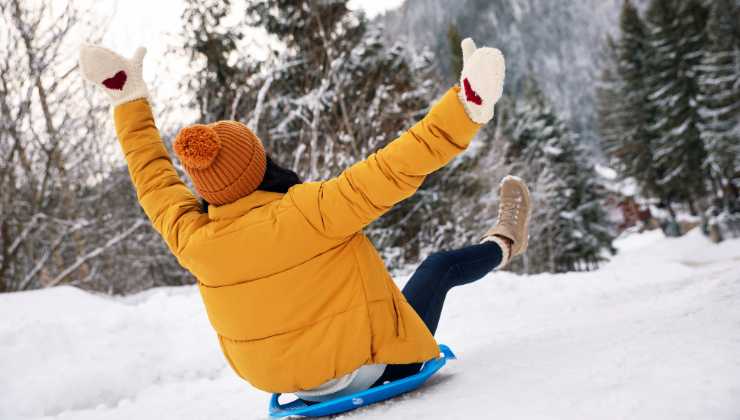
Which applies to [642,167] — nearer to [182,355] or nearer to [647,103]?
[647,103]

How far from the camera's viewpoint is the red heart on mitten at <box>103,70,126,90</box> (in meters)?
2.13

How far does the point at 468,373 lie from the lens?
1824 mm

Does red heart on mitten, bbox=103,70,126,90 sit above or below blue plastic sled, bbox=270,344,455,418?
above

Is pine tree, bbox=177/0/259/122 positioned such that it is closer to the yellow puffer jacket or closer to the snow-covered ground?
the snow-covered ground

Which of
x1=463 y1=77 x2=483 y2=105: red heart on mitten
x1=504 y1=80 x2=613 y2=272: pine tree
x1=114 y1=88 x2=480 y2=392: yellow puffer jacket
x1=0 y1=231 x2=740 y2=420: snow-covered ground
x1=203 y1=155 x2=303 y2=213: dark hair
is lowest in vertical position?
x1=504 y1=80 x2=613 y2=272: pine tree

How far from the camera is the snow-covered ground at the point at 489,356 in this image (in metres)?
1.22

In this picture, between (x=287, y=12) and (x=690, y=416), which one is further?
(x=287, y=12)

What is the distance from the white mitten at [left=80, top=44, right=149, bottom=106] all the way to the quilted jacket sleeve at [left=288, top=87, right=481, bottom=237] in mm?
1082

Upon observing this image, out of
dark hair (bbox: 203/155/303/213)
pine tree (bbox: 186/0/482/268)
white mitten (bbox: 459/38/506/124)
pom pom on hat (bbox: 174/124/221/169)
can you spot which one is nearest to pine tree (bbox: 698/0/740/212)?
pine tree (bbox: 186/0/482/268)

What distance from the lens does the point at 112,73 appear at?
2129 millimetres

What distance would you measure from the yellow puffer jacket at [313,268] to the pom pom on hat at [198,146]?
0.15m

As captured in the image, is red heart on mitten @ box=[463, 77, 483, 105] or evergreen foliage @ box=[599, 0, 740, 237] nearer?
red heart on mitten @ box=[463, 77, 483, 105]

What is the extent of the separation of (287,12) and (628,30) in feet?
80.0

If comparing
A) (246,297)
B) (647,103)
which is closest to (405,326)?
(246,297)
